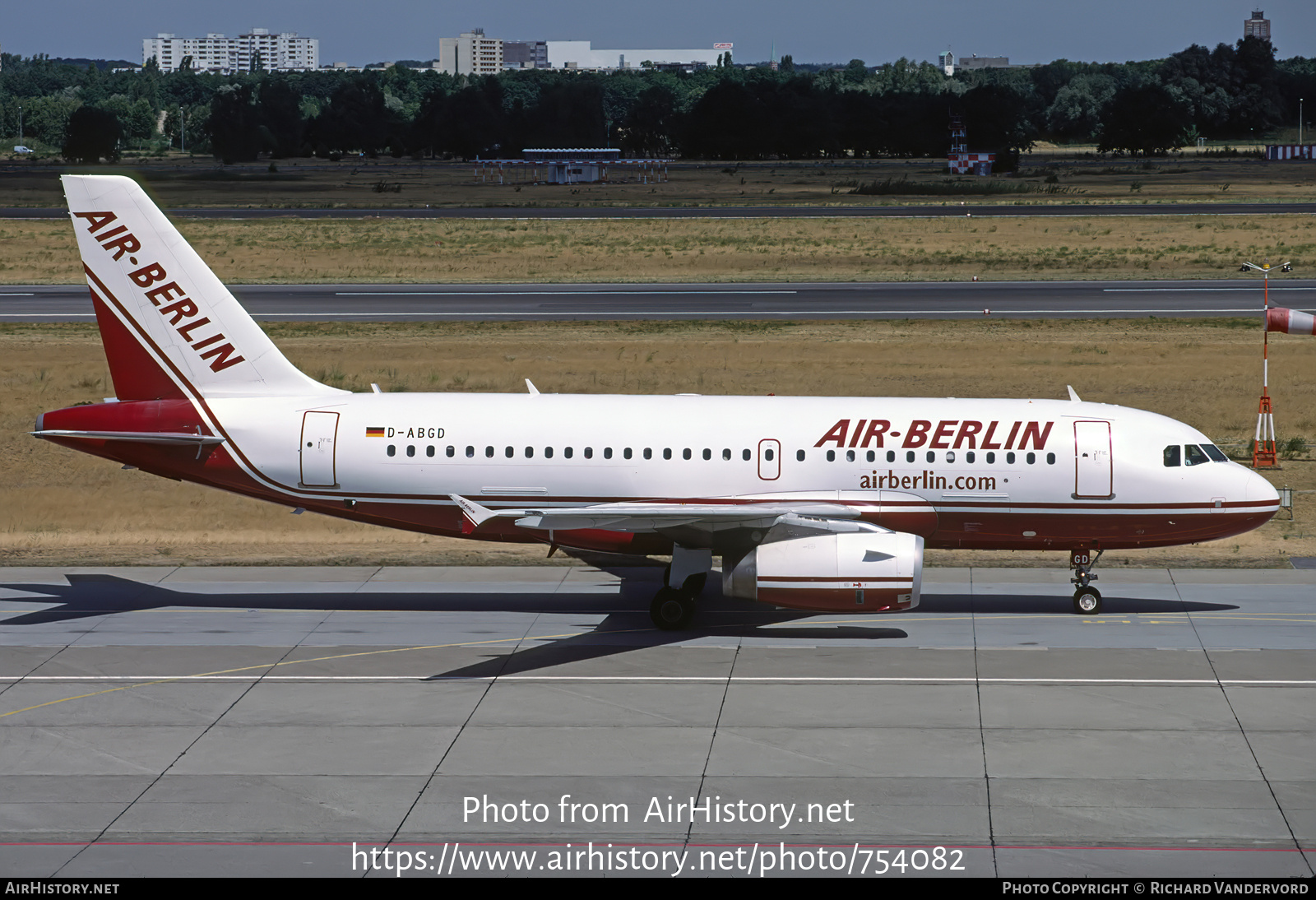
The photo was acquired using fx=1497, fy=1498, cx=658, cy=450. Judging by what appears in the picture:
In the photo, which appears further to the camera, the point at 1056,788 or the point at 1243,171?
the point at 1243,171

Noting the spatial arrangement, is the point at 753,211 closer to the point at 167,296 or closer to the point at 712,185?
the point at 712,185

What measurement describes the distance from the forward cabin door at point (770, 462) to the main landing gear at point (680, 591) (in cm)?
178

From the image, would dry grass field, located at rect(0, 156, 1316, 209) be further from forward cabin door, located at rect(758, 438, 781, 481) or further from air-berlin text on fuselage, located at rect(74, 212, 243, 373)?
forward cabin door, located at rect(758, 438, 781, 481)

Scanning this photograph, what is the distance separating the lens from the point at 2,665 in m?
25.6

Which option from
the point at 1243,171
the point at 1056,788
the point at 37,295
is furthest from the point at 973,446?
the point at 1243,171

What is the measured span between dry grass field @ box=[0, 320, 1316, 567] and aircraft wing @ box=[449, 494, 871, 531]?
7.37 m

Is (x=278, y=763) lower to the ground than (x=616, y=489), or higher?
lower

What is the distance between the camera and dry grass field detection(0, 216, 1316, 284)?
283ft

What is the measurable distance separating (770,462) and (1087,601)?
6.76 metres

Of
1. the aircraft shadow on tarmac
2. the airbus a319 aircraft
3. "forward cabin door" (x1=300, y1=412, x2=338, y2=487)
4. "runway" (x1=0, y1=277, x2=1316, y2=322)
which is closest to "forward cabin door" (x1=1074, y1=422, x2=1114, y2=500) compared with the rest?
the airbus a319 aircraft

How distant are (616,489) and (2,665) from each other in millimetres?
11131

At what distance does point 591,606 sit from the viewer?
97.2ft
